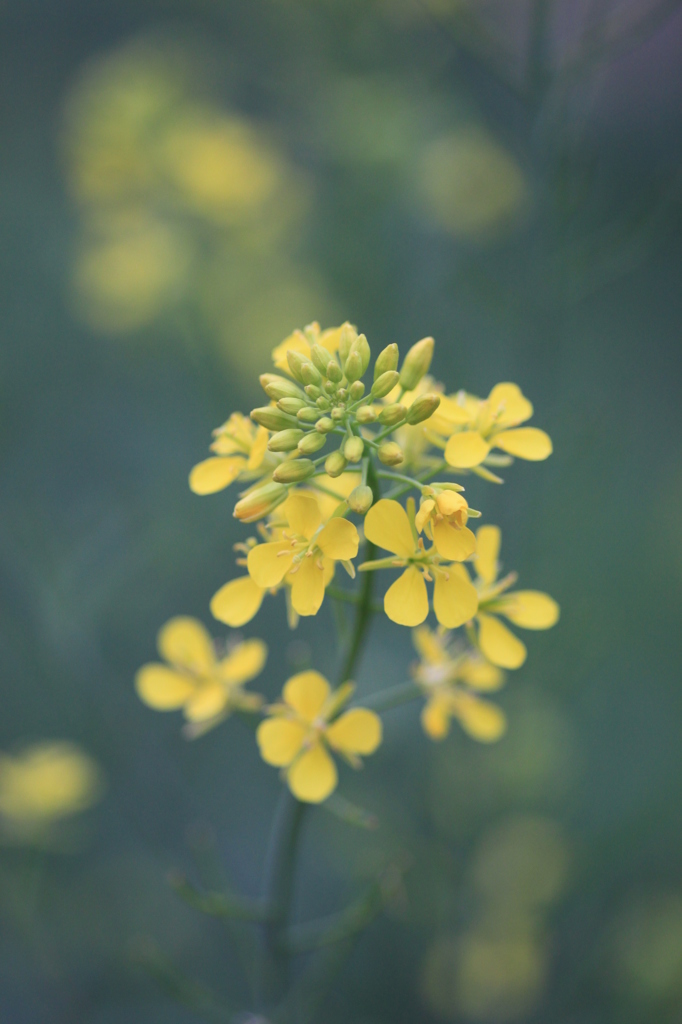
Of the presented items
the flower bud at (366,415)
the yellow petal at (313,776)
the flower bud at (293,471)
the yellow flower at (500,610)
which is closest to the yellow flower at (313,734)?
the yellow petal at (313,776)

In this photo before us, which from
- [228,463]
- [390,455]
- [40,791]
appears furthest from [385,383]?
[40,791]

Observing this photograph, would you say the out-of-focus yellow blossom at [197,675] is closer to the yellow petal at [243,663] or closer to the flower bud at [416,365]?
the yellow petal at [243,663]

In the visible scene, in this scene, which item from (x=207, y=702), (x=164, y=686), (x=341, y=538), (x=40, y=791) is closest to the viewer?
(x=341, y=538)

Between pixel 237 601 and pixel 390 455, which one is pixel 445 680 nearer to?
pixel 237 601

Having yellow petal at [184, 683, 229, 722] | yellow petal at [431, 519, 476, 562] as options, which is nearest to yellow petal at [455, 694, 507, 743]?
yellow petal at [184, 683, 229, 722]

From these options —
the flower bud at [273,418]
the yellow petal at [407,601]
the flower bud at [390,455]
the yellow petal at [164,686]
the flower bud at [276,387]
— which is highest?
the flower bud at [276,387]

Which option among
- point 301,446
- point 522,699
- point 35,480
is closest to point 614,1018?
point 522,699

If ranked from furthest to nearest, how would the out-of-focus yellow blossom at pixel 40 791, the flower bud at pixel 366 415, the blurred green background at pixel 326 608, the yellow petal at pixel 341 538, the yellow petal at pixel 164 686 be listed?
the blurred green background at pixel 326 608 → the out-of-focus yellow blossom at pixel 40 791 → the yellow petal at pixel 164 686 → the flower bud at pixel 366 415 → the yellow petal at pixel 341 538
